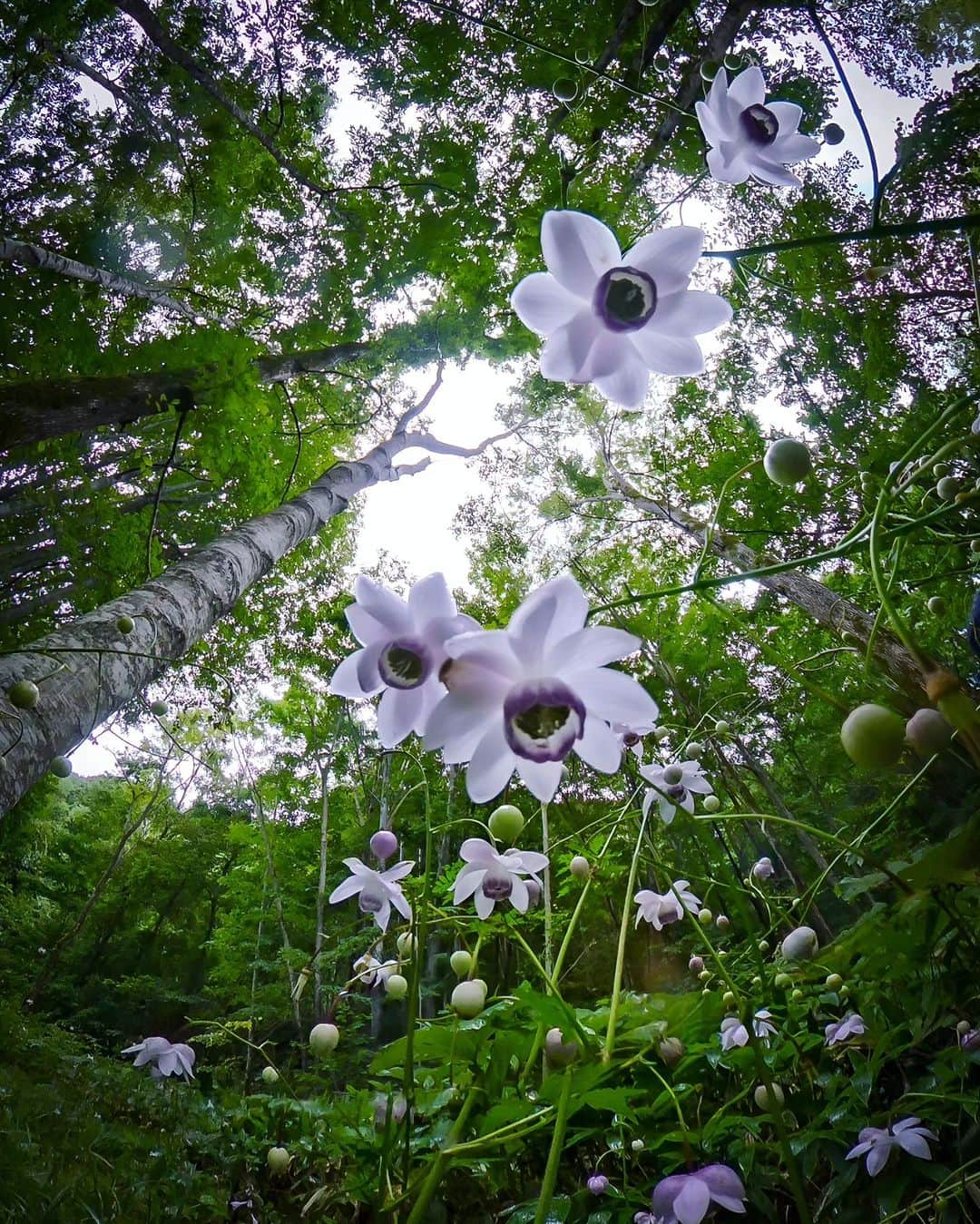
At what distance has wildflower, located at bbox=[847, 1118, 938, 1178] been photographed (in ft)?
2.72

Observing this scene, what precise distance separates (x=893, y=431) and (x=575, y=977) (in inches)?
247

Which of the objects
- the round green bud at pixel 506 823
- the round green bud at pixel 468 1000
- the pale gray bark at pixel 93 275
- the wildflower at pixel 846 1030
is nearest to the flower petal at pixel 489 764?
the round green bud at pixel 506 823

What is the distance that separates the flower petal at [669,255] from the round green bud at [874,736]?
0.36 meters

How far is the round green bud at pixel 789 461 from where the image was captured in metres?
0.50

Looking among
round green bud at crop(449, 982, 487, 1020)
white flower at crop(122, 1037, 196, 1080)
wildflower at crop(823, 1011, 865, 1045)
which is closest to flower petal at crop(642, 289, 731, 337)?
round green bud at crop(449, 982, 487, 1020)

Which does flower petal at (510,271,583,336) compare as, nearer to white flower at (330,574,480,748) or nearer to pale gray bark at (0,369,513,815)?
white flower at (330,574,480,748)

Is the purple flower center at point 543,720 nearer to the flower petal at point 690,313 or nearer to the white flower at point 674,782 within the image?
the flower petal at point 690,313

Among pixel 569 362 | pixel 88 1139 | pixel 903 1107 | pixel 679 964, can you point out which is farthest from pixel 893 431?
pixel 679 964

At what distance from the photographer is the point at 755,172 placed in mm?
702

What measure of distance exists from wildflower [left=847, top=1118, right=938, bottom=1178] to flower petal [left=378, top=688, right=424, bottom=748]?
0.94 meters

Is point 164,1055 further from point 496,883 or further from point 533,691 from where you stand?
point 533,691

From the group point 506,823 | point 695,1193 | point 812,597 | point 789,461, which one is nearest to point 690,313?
point 789,461

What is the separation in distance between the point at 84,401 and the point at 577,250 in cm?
221

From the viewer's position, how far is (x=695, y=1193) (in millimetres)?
727
